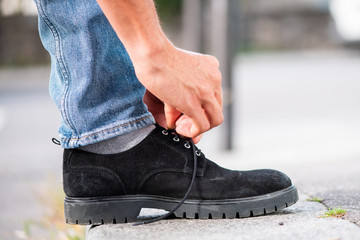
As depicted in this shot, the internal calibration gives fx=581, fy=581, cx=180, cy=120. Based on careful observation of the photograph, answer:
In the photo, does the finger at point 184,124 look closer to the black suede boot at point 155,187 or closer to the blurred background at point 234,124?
the black suede boot at point 155,187

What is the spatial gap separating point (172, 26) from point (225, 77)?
18150mm

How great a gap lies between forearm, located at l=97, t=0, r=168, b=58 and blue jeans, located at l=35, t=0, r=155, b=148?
25 cm

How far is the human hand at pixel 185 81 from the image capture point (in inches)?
56.4

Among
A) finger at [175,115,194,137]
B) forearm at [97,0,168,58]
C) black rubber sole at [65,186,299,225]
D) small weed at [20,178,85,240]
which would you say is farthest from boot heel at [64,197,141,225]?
small weed at [20,178,85,240]

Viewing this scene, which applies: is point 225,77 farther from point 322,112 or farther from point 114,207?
point 114,207

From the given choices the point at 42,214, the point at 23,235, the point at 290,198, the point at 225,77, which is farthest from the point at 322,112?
the point at 290,198

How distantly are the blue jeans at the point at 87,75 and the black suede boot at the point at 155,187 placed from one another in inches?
3.2

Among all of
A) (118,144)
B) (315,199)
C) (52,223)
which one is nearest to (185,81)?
(118,144)

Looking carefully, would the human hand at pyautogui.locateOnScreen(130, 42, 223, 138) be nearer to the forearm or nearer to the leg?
the forearm

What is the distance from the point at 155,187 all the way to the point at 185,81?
40 centimetres

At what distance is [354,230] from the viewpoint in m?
1.45

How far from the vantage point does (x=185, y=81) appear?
1.47m

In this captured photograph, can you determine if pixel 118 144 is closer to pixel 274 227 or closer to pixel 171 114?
pixel 171 114

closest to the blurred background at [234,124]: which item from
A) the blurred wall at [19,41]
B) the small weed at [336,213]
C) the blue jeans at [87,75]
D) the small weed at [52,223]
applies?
the small weed at [52,223]
